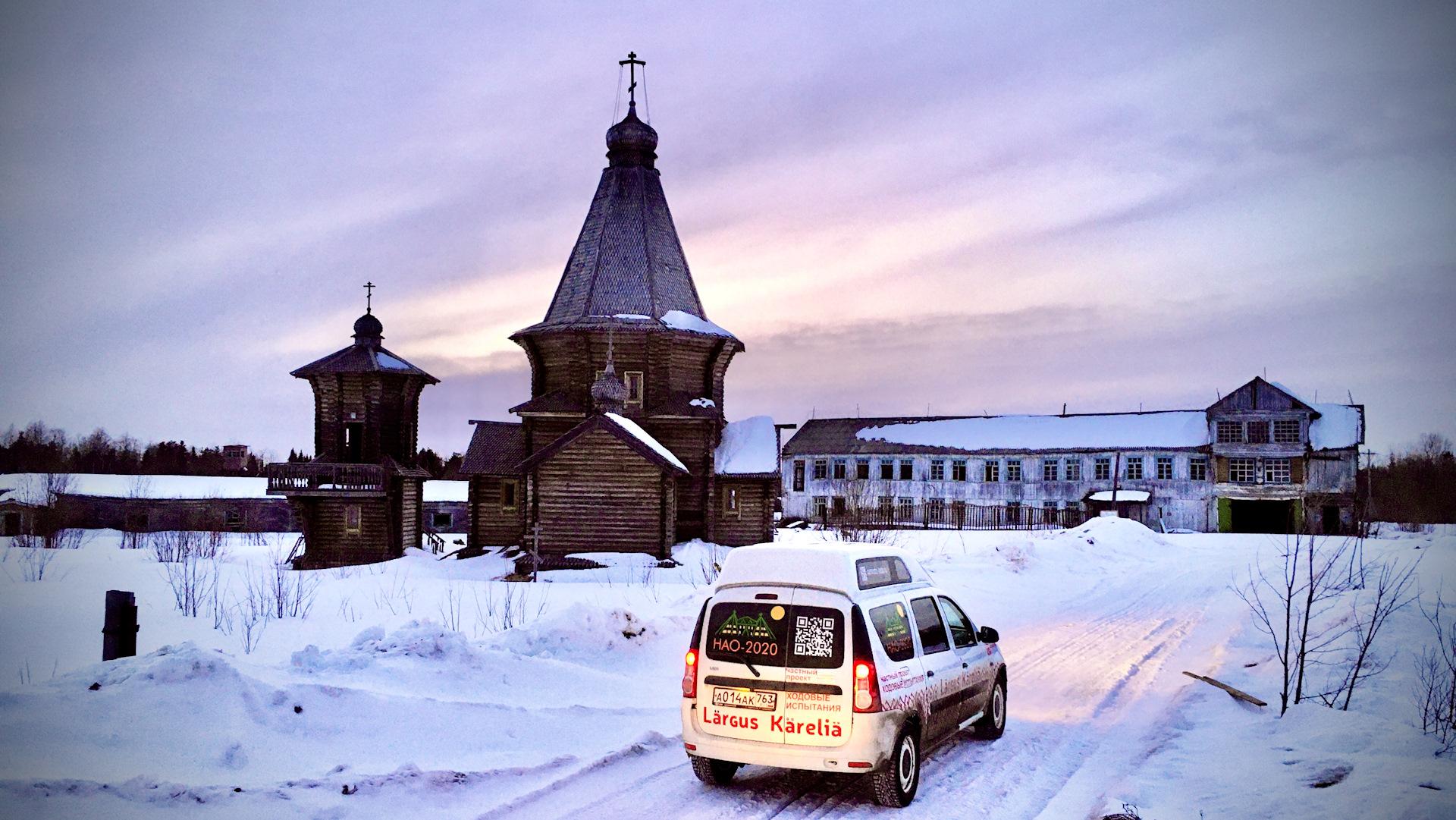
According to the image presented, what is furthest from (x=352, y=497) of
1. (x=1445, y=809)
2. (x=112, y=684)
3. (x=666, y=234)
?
(x=1445, y=809)

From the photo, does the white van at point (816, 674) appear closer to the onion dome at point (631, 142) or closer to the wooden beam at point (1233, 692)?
the wooden beam at point (1233, 692)

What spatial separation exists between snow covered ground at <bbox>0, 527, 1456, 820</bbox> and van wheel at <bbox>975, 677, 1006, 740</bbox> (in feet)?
0.78

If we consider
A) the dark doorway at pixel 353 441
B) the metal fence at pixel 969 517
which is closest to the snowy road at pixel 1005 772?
the dark doorway at pixel 353 441

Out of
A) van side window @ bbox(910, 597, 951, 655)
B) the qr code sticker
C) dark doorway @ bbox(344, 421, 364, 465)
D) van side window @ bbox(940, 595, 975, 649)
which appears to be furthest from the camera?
dark doorway @ bbox(344, 421, 364, 465)

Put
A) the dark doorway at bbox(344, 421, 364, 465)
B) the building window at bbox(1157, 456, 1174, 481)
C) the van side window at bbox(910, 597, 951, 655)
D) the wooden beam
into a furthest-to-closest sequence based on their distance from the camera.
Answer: the building window at bbox(1157, 456, 1174, 481) → the dark doorway at bbox(344, 421, 364, 465) → the wooden beam → the van side window at bbox(910, 597, 951, 655)

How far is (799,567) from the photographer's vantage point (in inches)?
324

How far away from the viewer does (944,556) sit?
30688 millimetres

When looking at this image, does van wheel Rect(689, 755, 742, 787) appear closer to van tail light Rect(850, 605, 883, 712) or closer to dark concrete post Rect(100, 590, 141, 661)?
van tail light Rect(850, 605, 883, 712)

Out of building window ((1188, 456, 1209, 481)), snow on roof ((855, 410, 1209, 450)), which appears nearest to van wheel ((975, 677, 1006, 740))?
snow on roof ((855, 410, 1209, 450))

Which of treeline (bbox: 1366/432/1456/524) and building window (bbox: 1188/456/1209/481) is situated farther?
building window (bbox: 1188/456/1209/481)

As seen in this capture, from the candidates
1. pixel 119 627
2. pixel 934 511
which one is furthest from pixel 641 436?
pixel 934 511

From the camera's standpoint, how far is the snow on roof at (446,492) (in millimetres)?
64375

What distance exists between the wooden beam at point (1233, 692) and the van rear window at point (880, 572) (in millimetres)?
4437

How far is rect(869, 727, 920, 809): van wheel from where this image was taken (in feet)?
24.8
